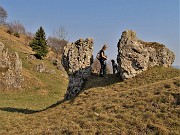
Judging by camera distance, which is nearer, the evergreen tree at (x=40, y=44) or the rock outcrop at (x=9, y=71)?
the rock outcrop at (x=9, y=71)

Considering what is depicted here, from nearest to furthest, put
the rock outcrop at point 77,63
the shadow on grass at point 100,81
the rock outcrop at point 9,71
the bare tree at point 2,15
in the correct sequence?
1. the shadow on grass at point 100,81
2. the rock outcrop at point 77,63
3. the rock outcrop at point 9,71
4. the bare tree at point 2,15

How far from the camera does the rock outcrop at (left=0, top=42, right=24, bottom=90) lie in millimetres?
46056

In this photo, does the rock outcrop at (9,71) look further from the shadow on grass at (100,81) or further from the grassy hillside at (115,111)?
the shadow on grass at (100,81)

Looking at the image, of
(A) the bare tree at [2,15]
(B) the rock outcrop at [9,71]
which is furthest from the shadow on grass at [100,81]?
(A) the bare tree at [2,15]

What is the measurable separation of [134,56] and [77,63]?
6065 millimetres

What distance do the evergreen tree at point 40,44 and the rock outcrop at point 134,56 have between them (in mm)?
64644

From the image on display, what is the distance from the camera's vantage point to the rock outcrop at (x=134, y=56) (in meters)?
27.6

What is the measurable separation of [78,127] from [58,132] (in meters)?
1.36

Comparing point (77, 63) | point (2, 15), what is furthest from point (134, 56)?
point (2, 15)

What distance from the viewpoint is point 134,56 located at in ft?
90.9

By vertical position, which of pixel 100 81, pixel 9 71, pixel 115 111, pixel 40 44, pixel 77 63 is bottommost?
pixel 115 111

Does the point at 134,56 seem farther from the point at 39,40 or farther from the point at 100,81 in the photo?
the point at 39,40

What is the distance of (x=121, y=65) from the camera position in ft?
A: 90.0

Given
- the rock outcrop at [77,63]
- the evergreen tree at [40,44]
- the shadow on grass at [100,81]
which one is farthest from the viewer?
the evergreen tree at [40,44]
